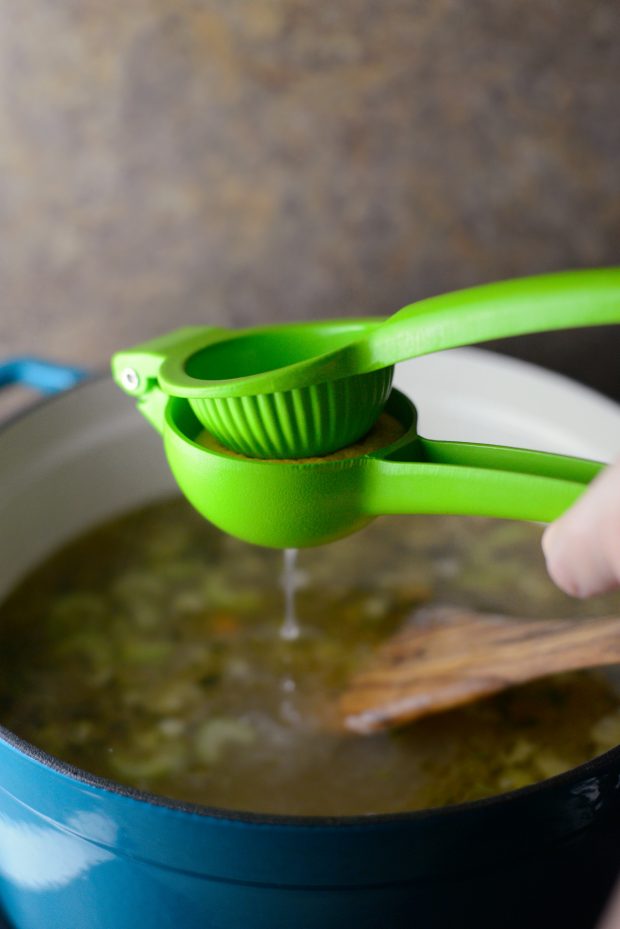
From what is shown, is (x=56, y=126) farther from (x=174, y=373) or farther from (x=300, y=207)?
(x=174, y=373)

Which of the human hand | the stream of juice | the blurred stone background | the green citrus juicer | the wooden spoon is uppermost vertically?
the blurred stone background

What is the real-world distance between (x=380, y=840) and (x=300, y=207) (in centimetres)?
80

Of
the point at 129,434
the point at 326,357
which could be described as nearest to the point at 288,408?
the point at 326,357

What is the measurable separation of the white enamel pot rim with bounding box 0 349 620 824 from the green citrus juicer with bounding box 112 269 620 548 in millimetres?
276

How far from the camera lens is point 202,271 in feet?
3.78

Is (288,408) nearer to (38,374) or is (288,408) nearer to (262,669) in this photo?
(262,669)

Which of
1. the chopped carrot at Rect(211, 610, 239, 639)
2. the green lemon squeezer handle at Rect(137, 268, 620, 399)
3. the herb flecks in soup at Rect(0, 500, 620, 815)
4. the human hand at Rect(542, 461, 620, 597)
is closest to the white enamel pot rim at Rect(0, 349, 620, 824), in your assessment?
the herb flecks in soup at Rect(0, 500, 620, 815)

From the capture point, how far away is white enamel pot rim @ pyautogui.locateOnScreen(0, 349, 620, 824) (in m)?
0.85

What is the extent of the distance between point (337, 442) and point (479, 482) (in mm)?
86

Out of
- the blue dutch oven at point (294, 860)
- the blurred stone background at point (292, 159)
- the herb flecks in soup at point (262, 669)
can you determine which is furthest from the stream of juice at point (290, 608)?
the blurred stone background at point (292, 159)

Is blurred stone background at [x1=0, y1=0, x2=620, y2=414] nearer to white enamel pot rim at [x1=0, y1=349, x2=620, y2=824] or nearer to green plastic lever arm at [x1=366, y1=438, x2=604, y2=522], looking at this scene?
white enamel pot rim at [x1=0, y1=349, x2=620, y2=824]

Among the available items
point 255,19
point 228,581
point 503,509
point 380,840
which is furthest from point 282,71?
point 380,840

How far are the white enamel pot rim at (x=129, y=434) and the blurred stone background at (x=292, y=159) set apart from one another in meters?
0.24

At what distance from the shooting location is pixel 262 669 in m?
0.80
